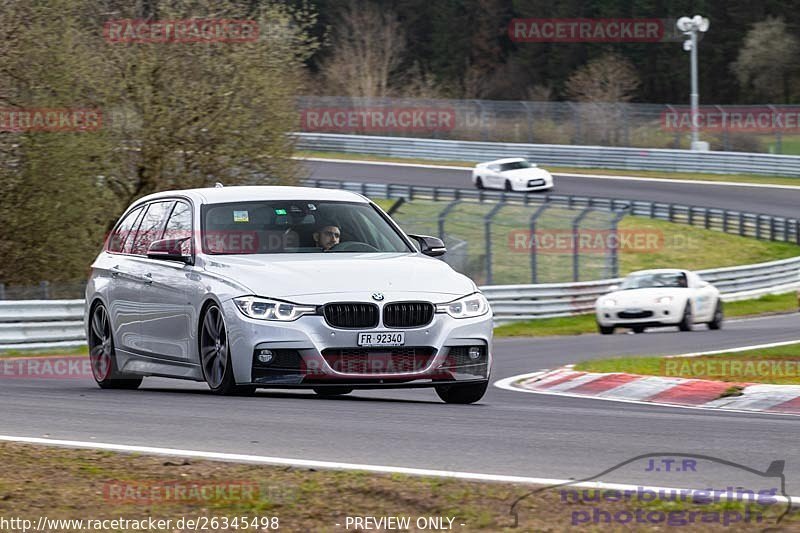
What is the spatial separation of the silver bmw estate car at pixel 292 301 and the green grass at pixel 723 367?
328 centimetres

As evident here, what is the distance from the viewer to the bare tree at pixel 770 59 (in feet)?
281

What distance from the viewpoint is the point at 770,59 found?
3376 inches

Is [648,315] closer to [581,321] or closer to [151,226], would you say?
[581,321]

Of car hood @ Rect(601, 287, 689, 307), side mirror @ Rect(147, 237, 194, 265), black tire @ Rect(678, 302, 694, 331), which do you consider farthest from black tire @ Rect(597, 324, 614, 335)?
side mirror @ Rect(147, 237, 194, 265)

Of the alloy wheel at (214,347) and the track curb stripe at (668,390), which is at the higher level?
the alloy wheel at (214,347)

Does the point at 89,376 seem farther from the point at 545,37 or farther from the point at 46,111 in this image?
the point at 545,37

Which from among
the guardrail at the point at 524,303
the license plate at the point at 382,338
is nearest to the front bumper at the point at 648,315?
the guardrail at the point at 524,303

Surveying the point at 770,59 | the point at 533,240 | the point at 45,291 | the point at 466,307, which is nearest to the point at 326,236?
the point at 466,307

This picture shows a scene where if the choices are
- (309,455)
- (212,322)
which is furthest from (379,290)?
(309,455)

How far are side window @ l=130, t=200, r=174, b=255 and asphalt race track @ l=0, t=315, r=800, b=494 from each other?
1212 millimetres

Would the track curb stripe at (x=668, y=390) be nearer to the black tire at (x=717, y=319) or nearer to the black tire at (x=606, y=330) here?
the black tire at (x=606, y=330)

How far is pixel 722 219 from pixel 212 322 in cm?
3799

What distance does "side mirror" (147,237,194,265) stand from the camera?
1061 cm

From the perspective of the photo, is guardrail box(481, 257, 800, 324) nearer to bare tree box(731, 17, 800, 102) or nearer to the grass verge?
the grass verge
